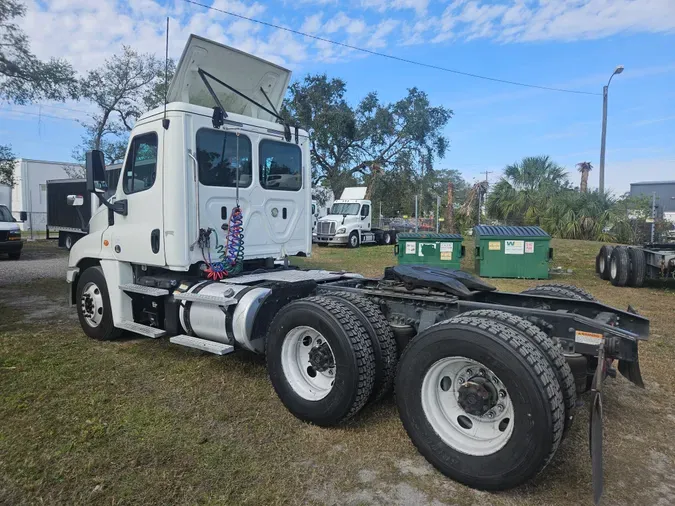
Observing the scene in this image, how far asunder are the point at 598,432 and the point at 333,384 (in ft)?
5.81

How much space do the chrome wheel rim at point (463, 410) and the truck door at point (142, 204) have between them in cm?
323

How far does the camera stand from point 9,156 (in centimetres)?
1853

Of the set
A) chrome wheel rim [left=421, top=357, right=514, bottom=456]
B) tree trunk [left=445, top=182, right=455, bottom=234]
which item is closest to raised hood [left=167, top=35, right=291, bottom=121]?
chrome wheel rim [left=421, top=357, right=514, bottom=456]

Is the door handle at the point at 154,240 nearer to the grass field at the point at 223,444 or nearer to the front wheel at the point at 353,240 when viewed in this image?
the grass field at the point at 223,444

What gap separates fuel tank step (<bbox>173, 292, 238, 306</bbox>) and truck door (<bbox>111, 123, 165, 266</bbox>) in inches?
18.2

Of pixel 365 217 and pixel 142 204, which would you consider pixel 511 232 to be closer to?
pixel 142 204

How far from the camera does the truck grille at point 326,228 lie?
23141 millimetres

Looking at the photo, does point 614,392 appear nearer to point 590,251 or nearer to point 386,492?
point 386,492

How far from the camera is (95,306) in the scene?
6.03 meters

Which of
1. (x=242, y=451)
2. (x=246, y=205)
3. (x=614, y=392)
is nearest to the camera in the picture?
(x=242, y=451)

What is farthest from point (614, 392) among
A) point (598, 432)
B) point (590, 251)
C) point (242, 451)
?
point (590, 251)

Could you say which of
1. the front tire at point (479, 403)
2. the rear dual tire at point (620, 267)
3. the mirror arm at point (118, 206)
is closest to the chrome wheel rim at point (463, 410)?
the front tire at point (479, 403)

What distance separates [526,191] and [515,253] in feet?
43.3

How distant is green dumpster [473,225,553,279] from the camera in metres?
12.5
